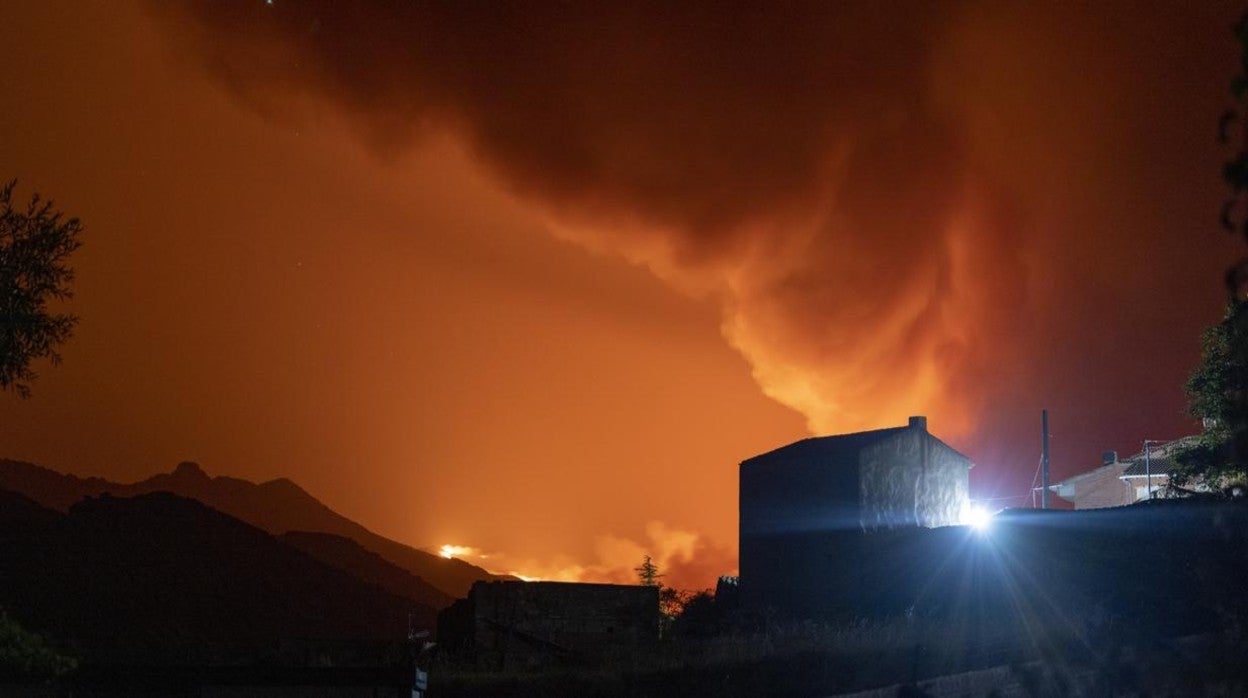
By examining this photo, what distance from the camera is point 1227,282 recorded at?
3807 millimetres

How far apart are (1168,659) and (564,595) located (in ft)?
50.2

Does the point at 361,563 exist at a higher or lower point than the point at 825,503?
lower

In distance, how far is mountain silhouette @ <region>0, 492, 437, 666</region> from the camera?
66500mm

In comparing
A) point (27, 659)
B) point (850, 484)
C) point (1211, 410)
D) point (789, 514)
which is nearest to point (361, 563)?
point (789, 514)

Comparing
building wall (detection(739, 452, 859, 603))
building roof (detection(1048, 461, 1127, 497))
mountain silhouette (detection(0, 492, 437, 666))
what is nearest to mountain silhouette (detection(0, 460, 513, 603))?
mountain silhouette (detection(0, 492, 437, 666))

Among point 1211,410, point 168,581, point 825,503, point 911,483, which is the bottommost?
point 168,581

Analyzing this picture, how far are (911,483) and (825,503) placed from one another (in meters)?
4.66

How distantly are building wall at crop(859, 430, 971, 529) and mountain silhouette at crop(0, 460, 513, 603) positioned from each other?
101 meters

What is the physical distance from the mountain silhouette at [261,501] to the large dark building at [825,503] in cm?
10055

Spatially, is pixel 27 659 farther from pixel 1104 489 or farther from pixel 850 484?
pixel 1104 489

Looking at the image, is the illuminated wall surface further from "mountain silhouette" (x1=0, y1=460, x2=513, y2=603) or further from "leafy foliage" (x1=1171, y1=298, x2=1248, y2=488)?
"mountain silhouette" (x1=0, y1=460, x2=513, y2=603)

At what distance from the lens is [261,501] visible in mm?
164500

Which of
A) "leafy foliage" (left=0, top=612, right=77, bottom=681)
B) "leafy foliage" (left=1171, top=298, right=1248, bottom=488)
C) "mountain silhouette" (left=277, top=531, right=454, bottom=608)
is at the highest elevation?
"leafy foliage" (left=1171, top=298, right=1248, bottom=488)

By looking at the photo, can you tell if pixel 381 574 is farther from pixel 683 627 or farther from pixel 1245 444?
pixel 1245 444
